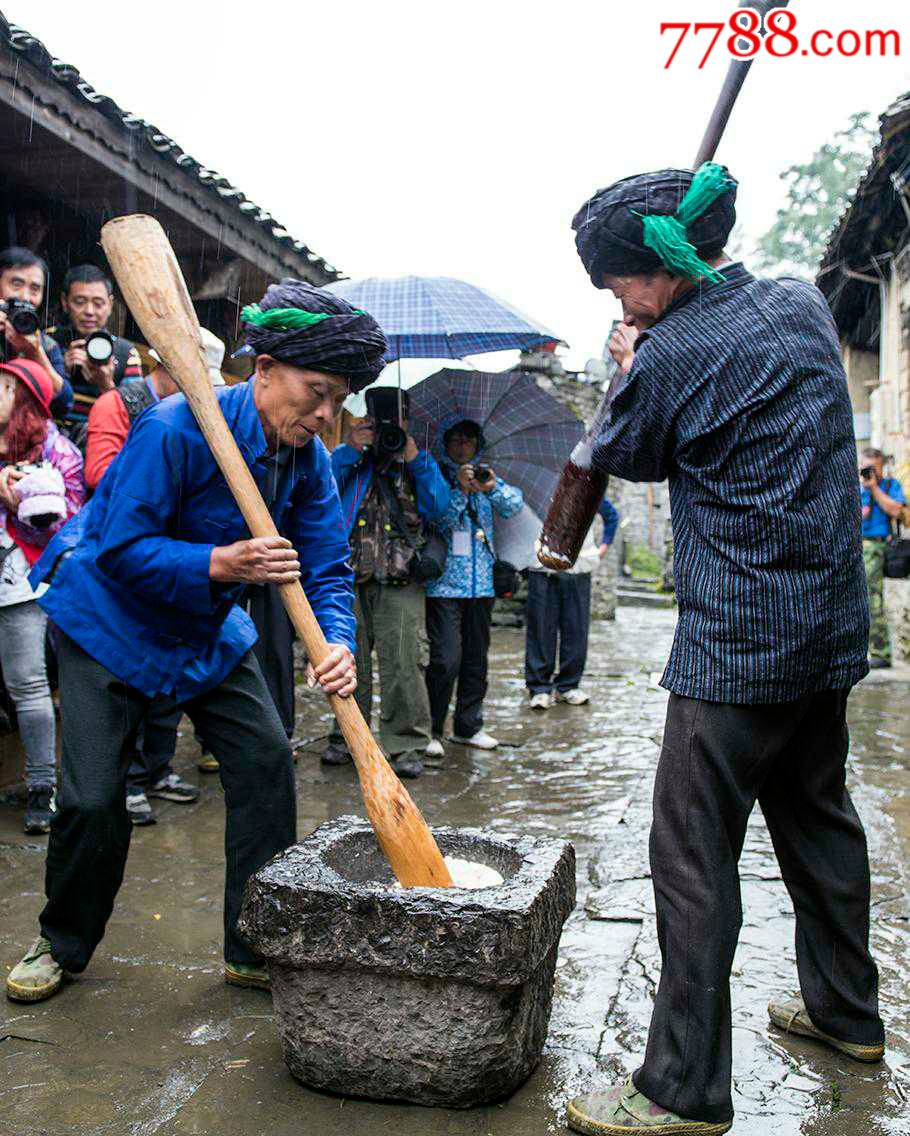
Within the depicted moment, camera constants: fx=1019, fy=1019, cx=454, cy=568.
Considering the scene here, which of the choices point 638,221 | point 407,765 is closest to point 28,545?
point 407,765

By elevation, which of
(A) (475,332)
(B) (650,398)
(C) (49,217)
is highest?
(C) (49,217)

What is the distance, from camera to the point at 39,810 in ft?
13.7

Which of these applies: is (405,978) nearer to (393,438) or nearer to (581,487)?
(581,487)

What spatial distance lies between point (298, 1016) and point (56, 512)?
2.47 metres

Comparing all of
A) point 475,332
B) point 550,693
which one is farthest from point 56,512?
point 550,693

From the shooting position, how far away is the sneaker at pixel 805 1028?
97.6 inches

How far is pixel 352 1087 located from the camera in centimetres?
231

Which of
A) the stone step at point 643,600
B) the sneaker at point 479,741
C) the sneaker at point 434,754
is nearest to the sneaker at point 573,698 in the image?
the sneaker at point 479,741

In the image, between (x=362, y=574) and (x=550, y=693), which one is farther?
(x=550, y=693)

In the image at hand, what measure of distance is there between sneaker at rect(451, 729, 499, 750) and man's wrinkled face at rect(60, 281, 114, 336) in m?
3.14

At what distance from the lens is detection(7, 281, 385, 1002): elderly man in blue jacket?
259cm

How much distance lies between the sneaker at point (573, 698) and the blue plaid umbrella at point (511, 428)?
1.48 meters

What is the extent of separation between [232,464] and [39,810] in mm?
2374

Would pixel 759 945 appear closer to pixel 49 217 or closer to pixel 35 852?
pixel 35 852
